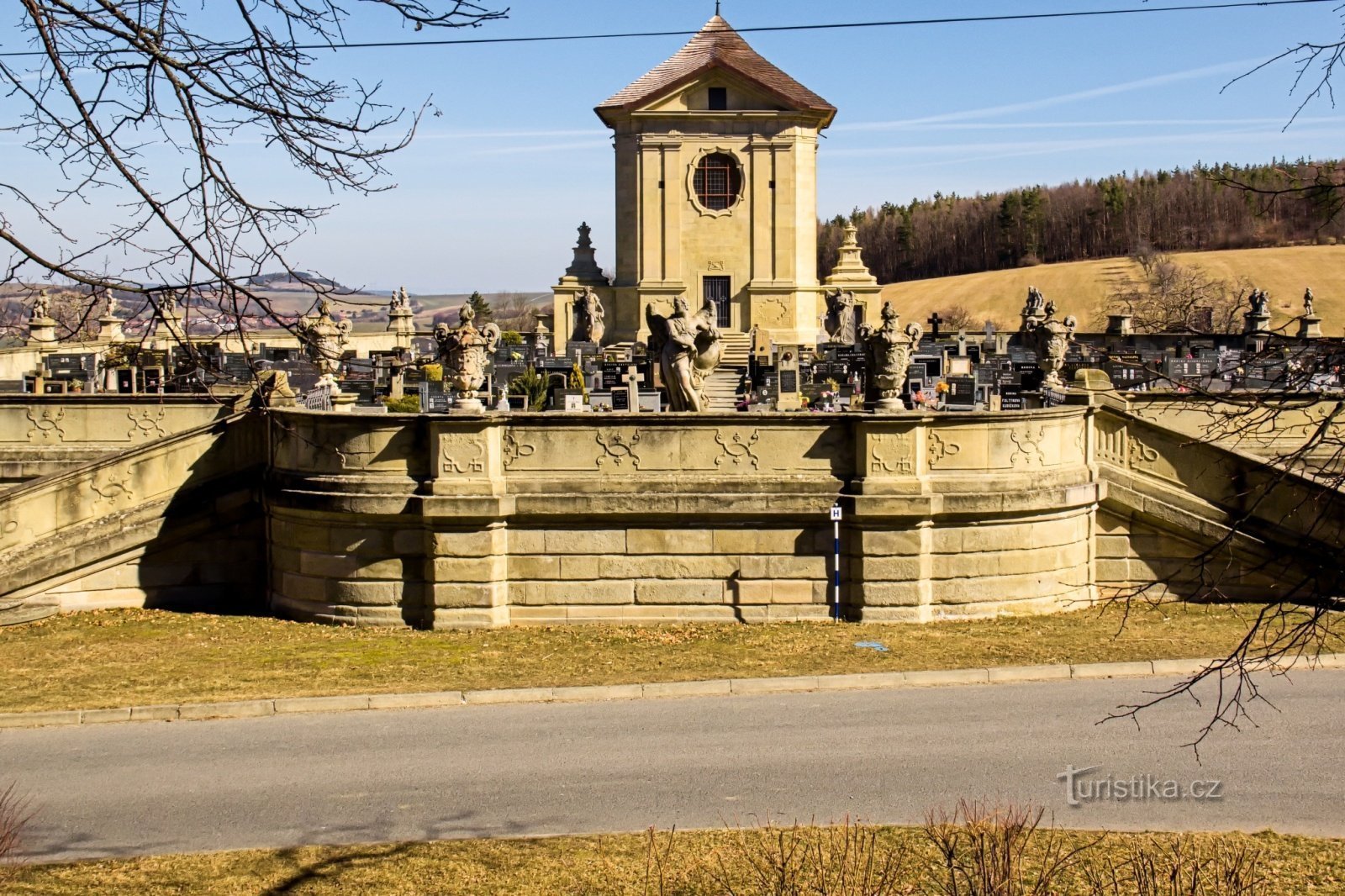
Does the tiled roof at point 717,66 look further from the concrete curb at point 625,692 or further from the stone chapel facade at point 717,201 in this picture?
the concrete curb at point 625,692

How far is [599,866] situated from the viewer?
957cm

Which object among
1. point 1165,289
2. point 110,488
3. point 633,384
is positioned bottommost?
point 110,488

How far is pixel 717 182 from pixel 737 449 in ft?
127

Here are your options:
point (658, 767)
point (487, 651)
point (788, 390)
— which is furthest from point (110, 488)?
point (788, 390)

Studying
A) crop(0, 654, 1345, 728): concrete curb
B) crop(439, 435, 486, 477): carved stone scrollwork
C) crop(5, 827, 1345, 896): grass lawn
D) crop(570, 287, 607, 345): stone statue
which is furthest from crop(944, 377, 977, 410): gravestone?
crop(570, 287, 607, 345): stone statue

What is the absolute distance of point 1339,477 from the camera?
810cm

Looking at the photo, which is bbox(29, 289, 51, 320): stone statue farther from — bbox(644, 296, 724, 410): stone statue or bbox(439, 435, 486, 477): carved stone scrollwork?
bbox(644, 296, 724, 410): stone statue

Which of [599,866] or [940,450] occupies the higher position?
[940,450]

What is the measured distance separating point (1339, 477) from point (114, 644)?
1304 centimetres

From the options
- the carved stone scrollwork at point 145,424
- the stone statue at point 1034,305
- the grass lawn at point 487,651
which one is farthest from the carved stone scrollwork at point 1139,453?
the stone statue at point 1034,305

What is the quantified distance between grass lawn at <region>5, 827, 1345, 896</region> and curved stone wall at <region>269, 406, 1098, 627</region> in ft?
23.5

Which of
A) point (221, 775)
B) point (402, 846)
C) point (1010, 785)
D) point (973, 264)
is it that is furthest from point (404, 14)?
point (973, 264)

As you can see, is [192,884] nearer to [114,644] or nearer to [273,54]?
[273,54]

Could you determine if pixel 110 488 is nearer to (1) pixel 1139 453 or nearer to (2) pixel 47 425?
(2) pixel 47 425
